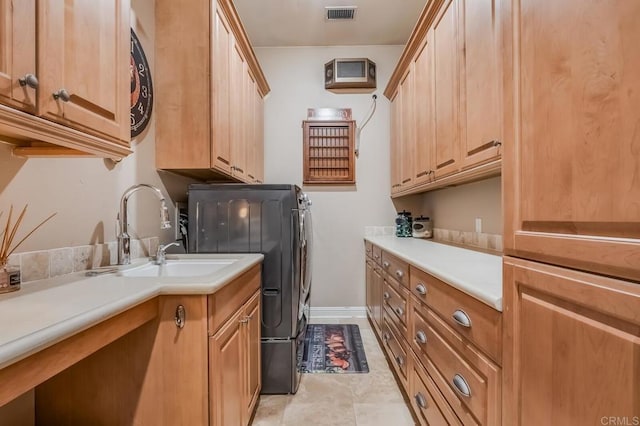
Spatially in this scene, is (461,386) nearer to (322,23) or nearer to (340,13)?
(340,13)

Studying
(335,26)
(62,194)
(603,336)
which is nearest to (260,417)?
(62,194)

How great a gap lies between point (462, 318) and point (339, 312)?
99.8 inches

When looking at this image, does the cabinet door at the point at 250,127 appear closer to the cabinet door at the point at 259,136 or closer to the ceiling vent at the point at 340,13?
the cabinet door at the point at 259,136

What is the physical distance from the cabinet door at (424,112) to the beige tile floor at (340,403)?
1510 mm

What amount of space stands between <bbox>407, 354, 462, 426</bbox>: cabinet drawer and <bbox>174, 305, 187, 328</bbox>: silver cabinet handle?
1.08 metres

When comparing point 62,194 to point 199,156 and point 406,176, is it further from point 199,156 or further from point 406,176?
point 406,176

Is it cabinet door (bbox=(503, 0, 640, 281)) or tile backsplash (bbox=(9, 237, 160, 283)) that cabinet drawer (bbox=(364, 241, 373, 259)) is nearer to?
tile backsplash (bbox=(9, 237, 160, 283))

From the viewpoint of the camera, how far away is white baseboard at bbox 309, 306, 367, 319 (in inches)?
138

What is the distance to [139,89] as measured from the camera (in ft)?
6.03

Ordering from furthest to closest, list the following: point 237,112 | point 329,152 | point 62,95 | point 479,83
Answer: point 329,152
point 237,112
point 479,83
point 62,95

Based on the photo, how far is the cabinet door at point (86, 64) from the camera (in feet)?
2.74

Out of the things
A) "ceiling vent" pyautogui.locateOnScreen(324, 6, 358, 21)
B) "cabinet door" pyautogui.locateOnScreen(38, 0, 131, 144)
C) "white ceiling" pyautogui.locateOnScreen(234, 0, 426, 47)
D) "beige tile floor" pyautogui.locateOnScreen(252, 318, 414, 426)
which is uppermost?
"white ceiling" pyautogui.locateOnScreen(234, 0, 426, 47)

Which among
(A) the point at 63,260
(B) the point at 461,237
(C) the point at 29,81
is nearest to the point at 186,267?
(A) the point at 63,260

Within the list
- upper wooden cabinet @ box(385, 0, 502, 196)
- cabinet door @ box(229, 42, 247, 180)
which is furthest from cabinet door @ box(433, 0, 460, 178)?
cabinet door @ box(229, 42, 247, 180)
